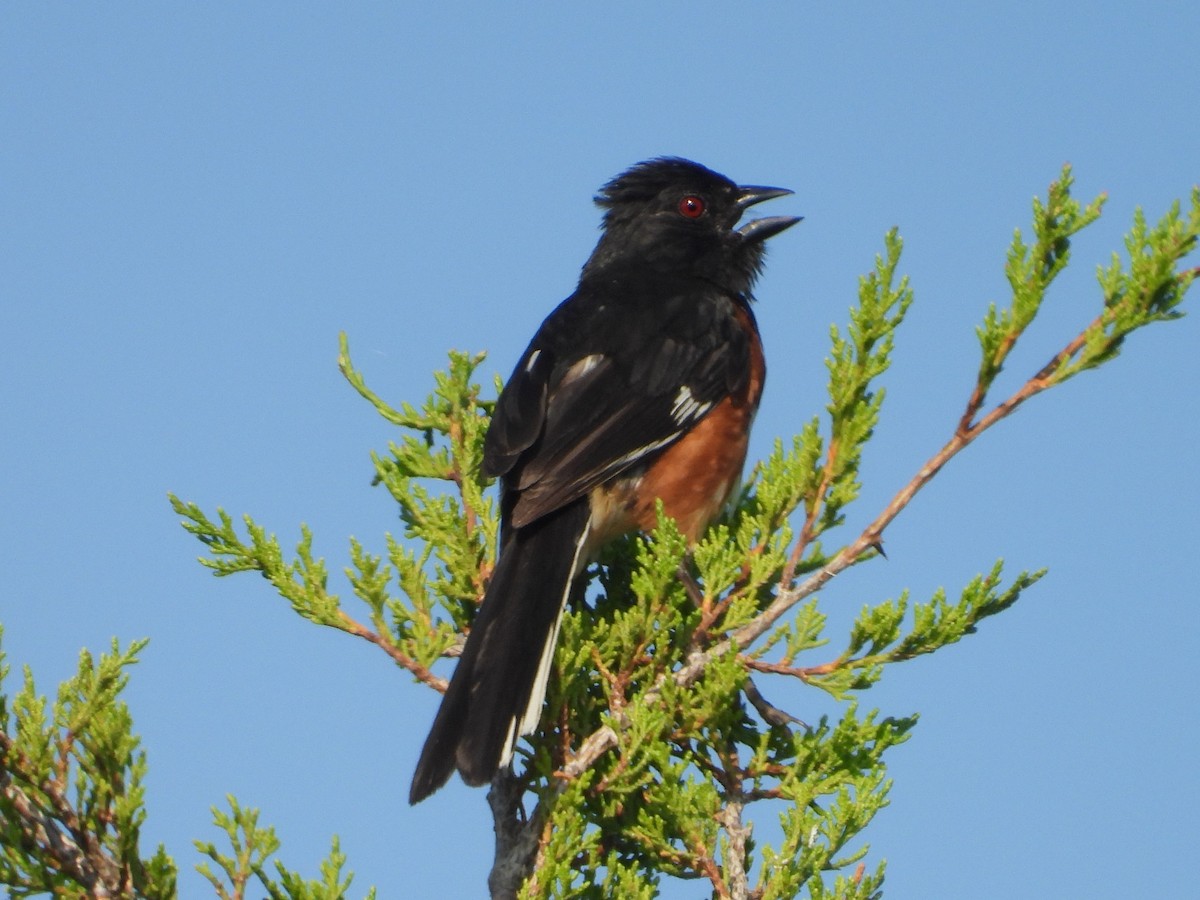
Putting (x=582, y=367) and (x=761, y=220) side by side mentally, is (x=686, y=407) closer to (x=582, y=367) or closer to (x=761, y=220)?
(x=582, y=367)

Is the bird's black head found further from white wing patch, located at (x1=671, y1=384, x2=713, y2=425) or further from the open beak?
white wing patch, located at (x1=671, y1=384, x2=713, y2=425)

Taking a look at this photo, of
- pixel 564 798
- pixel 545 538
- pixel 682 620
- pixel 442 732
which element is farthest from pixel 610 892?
pixel 545 538

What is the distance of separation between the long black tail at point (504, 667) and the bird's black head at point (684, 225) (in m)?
1.42

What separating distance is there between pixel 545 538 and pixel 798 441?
61 centimetres

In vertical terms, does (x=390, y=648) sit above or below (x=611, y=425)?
below

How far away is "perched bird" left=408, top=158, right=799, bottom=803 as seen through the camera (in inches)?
102

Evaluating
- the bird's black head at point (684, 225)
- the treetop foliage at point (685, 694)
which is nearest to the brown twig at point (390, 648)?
the treetop foliage at point (685, 694)

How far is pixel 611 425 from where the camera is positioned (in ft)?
10.7

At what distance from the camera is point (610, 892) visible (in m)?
2.43

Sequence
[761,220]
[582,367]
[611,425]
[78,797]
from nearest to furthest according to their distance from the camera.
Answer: [78,797] → [611,425] → [582,367] → [761,220]

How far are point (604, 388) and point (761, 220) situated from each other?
1.07 metres

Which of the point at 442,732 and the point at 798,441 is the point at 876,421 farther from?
the point at 442,732

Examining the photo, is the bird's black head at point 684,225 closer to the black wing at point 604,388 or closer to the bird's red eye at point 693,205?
the bird's red eye at point 693,205

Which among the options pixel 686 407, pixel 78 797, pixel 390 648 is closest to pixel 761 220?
pixel 686 407
